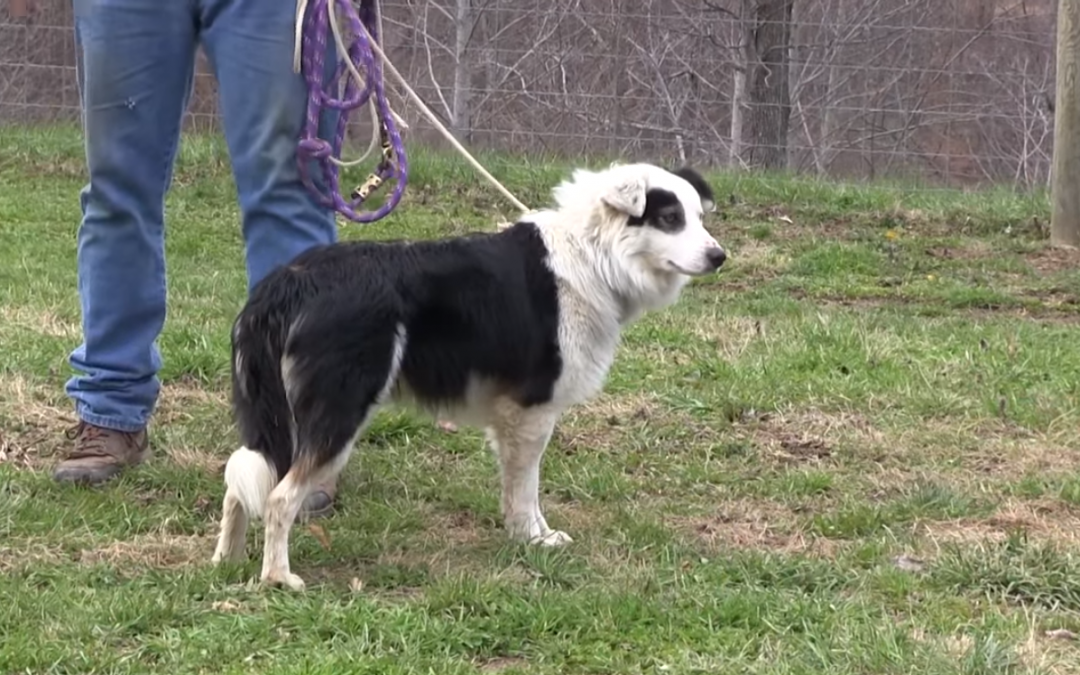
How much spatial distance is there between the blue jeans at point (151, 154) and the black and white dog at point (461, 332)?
441mm

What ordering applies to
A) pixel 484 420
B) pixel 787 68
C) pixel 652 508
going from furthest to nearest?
pixel 787 68, pixel 652 508, pixel 484 420

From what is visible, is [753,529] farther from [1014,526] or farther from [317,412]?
[317,412]

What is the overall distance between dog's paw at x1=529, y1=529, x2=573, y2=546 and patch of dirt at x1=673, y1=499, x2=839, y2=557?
1.19 feet

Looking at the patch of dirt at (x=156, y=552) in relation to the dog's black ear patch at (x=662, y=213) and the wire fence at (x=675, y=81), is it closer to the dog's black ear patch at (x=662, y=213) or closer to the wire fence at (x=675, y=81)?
the dog's black ear patch at (x=662, y=213)

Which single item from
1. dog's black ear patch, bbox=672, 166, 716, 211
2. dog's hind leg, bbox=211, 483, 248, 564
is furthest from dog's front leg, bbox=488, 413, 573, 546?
dog's black ear patch, bbox=672, 166, 716, 211

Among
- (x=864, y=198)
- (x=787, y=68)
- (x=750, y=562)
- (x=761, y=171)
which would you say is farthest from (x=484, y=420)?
(x=787, y=68)

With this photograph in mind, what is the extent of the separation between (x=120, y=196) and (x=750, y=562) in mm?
2075

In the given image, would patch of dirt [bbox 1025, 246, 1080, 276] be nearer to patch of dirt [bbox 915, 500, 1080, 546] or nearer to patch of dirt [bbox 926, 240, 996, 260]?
patch of dirt [bbox 926, 240, 996, 260]

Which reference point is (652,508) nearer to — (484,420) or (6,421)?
(484,420)

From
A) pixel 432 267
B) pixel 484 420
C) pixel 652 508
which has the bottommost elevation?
pixel 652 508

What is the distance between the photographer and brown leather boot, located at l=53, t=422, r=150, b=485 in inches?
155

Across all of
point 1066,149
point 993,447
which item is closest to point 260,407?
point 993,447

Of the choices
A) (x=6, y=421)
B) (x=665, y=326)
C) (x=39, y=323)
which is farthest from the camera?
(x=665, y=326)

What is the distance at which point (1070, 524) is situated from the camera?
391cm
